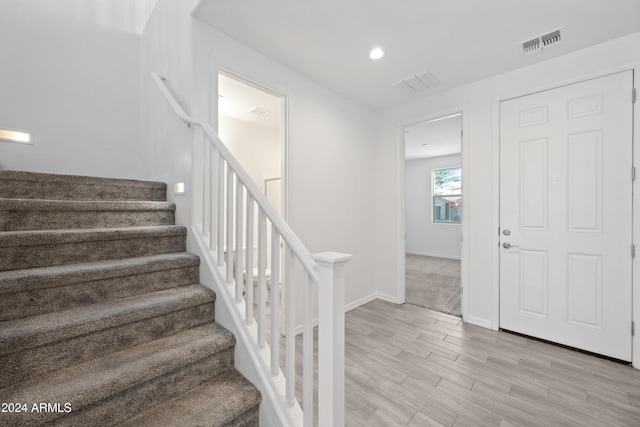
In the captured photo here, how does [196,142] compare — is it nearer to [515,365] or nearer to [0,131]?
[0,131]

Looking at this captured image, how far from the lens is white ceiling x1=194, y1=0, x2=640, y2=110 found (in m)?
1.85

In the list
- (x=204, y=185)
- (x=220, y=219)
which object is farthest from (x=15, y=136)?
(x=220, y=219)

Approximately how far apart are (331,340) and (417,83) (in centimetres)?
286

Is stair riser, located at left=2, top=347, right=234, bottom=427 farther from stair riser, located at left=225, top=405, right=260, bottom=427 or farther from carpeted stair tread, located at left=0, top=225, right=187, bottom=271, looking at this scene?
carpeted stair tread, located at left=0, top=225, right=187, bottom=271

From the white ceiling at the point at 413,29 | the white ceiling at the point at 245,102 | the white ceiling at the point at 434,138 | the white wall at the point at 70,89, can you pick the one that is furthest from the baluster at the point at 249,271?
the white ceiling at the point at 434,138

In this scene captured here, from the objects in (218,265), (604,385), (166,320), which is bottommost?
(604,385)

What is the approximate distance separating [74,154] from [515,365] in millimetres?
4494

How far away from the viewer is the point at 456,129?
4.68 metres

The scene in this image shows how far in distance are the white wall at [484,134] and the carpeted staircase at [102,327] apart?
256 centimetres

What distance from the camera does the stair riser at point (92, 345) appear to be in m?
1.03

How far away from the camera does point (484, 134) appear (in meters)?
2.79

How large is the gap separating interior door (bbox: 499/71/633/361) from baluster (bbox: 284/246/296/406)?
2.45 metres

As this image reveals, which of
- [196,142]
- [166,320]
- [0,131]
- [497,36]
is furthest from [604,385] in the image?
[0,131]

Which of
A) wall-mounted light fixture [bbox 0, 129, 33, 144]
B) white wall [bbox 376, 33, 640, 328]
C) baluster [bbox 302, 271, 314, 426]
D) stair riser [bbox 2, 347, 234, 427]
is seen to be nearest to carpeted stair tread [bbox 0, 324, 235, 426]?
stair riser [bbox 2, 347, 234, 427]
